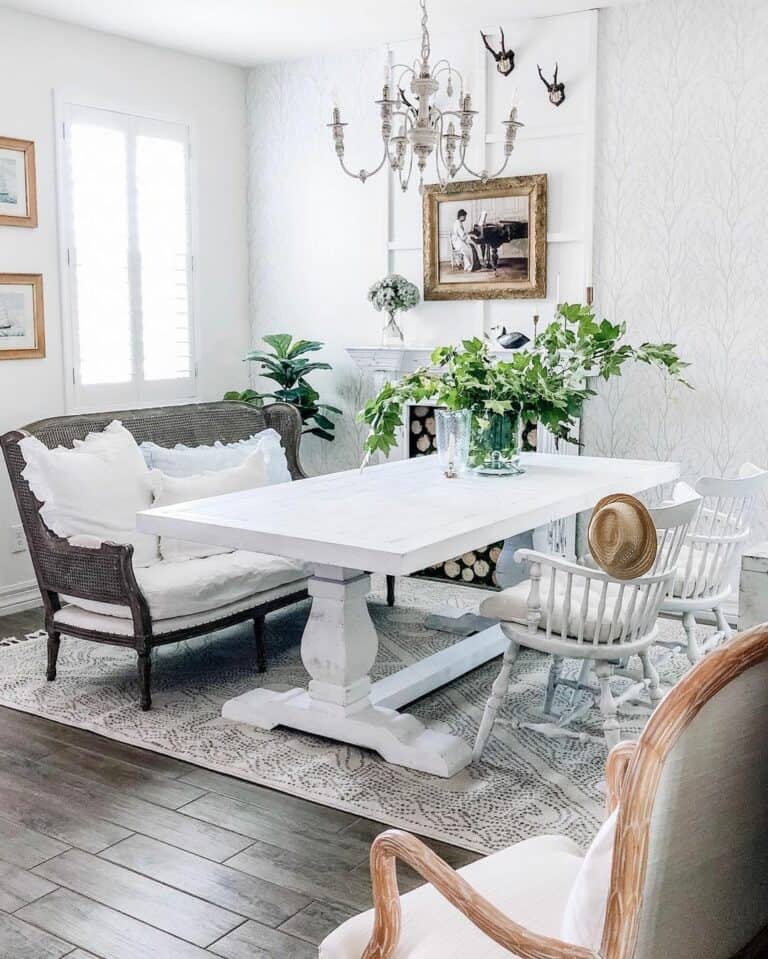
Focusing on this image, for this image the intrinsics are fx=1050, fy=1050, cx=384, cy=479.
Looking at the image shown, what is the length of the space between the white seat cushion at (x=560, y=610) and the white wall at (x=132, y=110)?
9.10 feet

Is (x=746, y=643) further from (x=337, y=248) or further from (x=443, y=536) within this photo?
(x=337, y=248)

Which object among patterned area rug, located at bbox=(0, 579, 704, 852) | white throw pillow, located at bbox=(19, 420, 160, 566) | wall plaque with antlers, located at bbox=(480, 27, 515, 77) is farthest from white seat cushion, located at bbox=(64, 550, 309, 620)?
wall plaque with antlers, located at bbox=(480, 27, 515, 77)

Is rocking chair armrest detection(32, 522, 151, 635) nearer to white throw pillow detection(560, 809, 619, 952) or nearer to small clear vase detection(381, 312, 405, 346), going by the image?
small clear vase detection(381, 312, 405, 346)

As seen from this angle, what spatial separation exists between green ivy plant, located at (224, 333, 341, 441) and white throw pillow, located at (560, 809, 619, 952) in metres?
4.56

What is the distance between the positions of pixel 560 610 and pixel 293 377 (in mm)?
3061

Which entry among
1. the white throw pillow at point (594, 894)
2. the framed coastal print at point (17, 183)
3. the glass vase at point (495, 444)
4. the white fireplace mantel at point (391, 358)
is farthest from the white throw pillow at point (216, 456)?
the white throw pillow at point (594, 894)

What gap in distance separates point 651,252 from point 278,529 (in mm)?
2688

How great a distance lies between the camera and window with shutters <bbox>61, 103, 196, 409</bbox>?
5.24 m

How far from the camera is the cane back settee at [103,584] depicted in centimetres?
372

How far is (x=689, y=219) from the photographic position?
477 centimetres

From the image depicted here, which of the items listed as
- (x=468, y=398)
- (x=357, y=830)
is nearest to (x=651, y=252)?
(x=468, y=398)

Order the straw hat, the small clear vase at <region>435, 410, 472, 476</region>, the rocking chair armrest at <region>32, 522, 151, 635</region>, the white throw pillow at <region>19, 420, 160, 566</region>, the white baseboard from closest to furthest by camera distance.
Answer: the straw hat, the rocking chair armrest at <region>32, 522, 151, 635</region>, the small clear vase at <region>435, 410, 472, 476</region>, the white throw pillow at <region>19, 420, 160, 566</region>, the white baseboard

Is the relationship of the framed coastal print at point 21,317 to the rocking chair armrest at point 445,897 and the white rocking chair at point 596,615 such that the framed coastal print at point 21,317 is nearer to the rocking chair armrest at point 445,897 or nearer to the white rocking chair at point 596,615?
the white rocking chair at point 596,615

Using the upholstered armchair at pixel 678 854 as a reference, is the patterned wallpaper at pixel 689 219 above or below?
above
